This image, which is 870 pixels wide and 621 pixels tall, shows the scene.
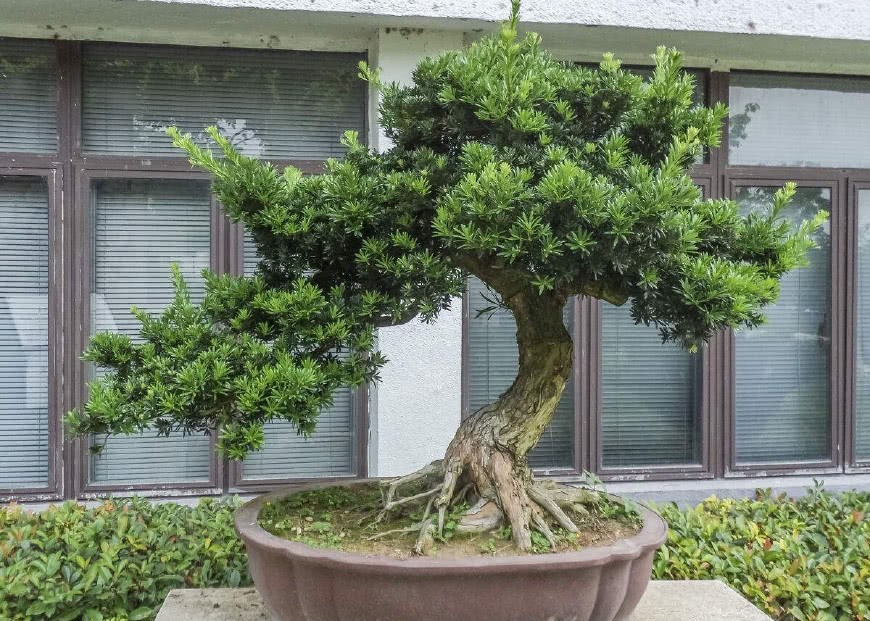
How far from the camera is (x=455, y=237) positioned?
1.64 meters

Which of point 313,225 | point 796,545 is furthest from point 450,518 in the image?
point 796,545

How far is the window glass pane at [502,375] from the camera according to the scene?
3.94 m

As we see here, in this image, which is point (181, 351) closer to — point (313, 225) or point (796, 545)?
point (313, 225)

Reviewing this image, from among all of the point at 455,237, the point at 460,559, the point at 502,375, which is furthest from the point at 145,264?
the point at 460,559

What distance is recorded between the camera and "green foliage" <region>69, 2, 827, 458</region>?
63.9 inches

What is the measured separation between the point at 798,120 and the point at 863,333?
1302 millimetres

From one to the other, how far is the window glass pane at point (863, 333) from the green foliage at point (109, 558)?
3.56 meters

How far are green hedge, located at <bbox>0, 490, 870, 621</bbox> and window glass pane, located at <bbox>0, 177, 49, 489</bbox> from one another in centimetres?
45

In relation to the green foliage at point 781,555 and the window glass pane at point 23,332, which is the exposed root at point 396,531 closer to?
the green foliage at point 781,555

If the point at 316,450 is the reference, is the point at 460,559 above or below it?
above

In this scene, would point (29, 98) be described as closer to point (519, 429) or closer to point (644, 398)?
point (519, 429)

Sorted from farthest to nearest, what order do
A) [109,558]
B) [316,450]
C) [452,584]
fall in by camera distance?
[316,450] < [109,558] < [452,584]

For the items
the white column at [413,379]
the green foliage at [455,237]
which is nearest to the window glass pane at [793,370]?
the white column at [413,379]

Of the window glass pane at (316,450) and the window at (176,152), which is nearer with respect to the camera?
the window at (176,152)
